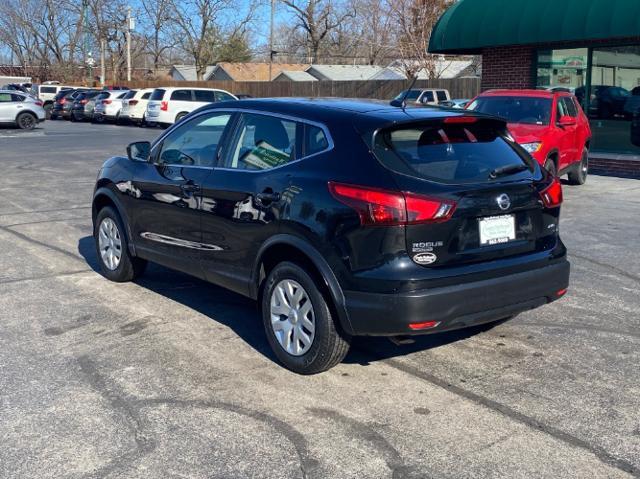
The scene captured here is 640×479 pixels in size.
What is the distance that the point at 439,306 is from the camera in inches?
171

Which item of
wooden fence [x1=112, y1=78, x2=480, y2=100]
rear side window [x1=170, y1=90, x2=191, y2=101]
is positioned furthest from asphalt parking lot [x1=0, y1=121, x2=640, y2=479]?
wooden fence [x1=112, y1=78, x2=480, y2=100]

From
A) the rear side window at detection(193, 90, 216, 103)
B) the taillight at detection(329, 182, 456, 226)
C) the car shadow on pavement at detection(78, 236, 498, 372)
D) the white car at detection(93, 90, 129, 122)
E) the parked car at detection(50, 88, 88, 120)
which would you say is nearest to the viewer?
the taillight at detection(329, 182, 456, 226)

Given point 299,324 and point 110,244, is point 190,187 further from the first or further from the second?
point 110,244

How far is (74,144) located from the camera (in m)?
24.5

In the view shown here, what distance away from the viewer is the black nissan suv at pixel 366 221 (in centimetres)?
436

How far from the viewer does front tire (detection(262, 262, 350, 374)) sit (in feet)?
15.2

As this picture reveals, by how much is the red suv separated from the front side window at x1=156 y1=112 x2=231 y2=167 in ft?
23.4

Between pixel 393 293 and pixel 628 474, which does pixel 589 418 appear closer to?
pixel 628 474

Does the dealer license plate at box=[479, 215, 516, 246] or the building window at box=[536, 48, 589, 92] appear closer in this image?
the dealer license plate at box=[479, 215, 516, 246]

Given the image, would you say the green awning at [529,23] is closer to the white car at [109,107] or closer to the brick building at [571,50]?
the brick building at [571,50]

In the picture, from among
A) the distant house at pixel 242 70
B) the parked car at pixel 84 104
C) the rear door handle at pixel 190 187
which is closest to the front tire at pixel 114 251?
the rear door handle at pixel 190 187

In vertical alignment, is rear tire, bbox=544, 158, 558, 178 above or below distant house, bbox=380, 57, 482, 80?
below

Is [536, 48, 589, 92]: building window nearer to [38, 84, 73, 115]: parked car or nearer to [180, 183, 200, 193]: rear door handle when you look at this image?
[180, 183, 200, 193]: rear door handle

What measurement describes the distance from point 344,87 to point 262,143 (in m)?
37.6
